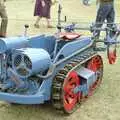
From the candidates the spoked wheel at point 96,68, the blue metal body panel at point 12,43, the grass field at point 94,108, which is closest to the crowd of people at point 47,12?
the spoked wheel at point 96,68

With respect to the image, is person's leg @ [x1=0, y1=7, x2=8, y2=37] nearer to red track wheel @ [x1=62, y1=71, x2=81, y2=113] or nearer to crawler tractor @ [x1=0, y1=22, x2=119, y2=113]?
crawler tractor @ [x1=0, y1=22, x2=119, y2=113]

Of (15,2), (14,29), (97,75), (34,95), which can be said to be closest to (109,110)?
(97,75)

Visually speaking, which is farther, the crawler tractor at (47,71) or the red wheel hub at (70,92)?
the red wheel hub at (70,92)

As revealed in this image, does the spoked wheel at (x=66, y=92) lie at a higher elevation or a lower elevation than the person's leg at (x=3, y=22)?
lower

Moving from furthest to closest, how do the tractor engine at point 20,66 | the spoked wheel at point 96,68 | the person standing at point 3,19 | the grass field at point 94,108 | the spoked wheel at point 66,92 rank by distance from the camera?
the person standing at point 3,19
the spoked wheel at point 96,68
the grass field at point 94,108
the spoked wheel at point 66,92
the tractor engine at point 20,66

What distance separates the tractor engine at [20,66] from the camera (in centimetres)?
485

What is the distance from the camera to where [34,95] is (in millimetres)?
4914

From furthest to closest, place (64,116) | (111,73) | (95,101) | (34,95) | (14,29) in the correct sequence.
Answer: (14,29) < (111,73) < (95,101) < (64,116) < (34,95)

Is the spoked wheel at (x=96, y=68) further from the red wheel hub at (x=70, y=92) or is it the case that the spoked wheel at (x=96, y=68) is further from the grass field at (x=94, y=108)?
the red wheel hub at (x=70, y=92)

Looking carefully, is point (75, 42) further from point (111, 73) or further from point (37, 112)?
point (111, 73)

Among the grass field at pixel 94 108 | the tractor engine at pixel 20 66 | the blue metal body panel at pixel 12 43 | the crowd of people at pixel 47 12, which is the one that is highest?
the crowd of people at pixel 47 12

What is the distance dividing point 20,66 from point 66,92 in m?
0.71

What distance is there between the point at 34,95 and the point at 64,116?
0.65m

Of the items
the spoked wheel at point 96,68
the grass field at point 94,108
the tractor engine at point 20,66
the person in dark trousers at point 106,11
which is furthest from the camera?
the person in dark trousers at point 106,11
